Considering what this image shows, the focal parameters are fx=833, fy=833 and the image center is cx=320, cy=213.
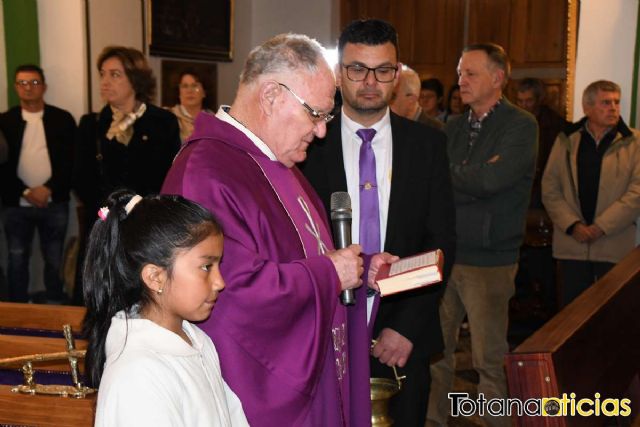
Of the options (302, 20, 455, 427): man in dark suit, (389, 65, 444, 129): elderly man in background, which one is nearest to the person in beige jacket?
(389, 65, 444, 129): elderly man in background

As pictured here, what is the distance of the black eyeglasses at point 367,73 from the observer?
2.93m

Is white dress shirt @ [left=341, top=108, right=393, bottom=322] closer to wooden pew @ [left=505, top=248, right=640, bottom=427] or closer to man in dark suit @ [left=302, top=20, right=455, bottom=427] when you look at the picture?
man in dark suit @ [left=302, top=20, right=455, bottom=427]

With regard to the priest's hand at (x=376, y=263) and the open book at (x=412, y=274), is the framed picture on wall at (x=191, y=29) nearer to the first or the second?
the priest's hand at (x=376, y=263)

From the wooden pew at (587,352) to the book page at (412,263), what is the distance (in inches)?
13.0

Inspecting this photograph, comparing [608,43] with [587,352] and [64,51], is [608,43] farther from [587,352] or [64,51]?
[64,51]

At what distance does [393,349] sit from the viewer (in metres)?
2.90

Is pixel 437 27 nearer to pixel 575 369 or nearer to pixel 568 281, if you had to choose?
pixel 568 281

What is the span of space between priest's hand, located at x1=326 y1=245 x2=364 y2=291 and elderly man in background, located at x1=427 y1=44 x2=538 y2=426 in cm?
177

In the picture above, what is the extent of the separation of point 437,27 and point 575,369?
7808mm

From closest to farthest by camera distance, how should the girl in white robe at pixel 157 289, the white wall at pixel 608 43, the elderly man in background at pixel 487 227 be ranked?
1. the girl in white robe at pixel 157 289
2. the elderly man in background at pixel 487 227
3. the white wall at pixel 608 43

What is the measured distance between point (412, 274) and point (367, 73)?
3.12 feet

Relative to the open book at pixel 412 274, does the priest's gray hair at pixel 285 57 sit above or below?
above

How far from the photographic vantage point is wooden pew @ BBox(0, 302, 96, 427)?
2.01 metres

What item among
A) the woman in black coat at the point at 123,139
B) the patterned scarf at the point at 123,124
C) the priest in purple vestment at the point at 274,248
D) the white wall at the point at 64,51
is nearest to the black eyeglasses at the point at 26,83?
the white wall at the point at 64,51
